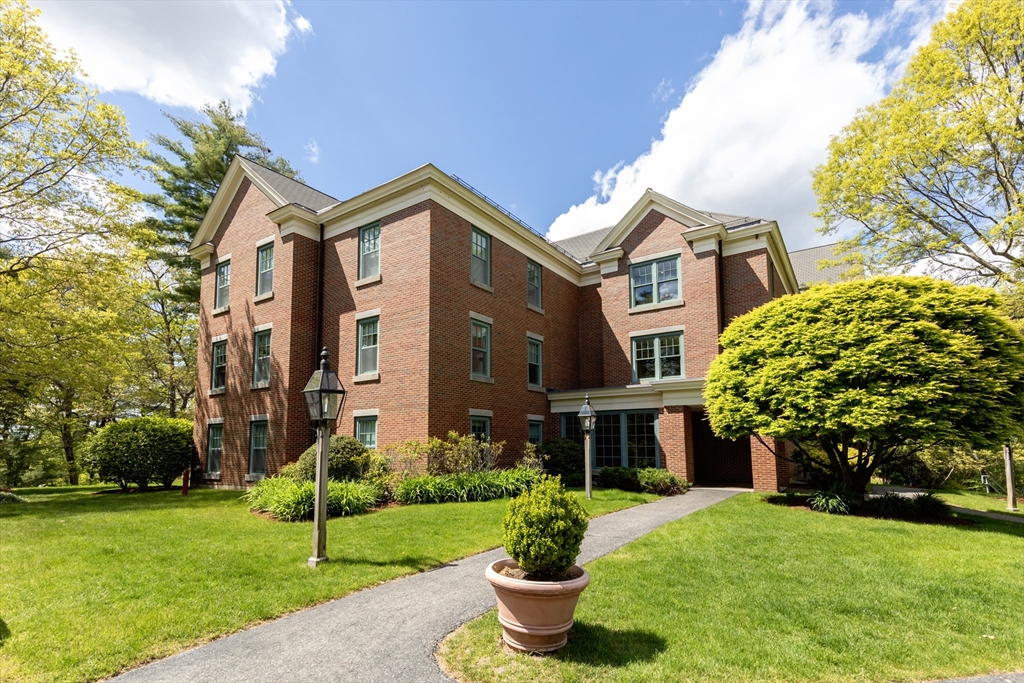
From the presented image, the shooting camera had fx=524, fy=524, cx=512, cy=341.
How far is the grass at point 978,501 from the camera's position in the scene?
14321mm

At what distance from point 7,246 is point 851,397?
25.1m

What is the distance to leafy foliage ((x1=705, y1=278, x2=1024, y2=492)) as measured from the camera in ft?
34.8

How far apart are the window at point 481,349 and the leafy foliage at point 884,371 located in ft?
24.3

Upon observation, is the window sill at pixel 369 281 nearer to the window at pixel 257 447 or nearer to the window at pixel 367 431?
the window at pixel 367 431

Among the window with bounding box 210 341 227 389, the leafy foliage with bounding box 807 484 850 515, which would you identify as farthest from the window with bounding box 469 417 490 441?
the window with bounding box 210 341 227 389

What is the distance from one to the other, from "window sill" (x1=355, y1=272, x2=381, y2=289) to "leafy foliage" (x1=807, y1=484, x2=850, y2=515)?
1309 centimetres

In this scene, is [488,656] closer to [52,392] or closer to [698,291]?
[698,291]

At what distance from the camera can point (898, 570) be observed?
7.08m

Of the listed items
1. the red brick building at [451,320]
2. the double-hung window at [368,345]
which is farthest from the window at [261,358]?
the double-hung window at [368,345]

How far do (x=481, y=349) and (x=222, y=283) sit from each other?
10.5 m

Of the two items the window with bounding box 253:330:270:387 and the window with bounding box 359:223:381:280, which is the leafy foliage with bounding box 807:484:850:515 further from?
the window with bounding box 253:330:270:387

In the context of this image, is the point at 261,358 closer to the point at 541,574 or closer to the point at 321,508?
the point at 321,508

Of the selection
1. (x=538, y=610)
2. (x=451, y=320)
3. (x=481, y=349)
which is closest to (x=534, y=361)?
(x=481, y=349)

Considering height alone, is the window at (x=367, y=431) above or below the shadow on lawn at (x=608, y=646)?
above
